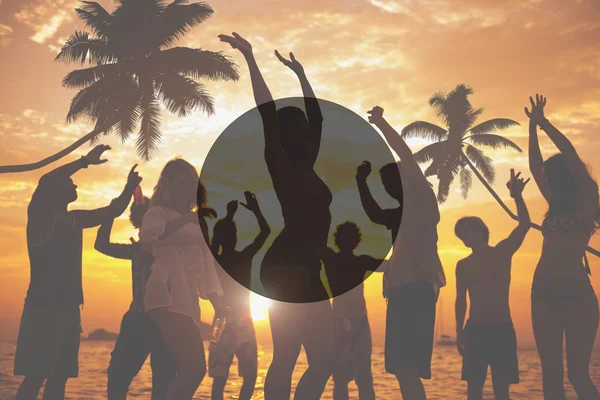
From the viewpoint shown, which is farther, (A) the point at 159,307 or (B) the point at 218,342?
(B) the point at 218,342

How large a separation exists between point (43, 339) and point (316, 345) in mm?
2886

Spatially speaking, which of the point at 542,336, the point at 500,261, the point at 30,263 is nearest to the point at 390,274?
the point at 542,336

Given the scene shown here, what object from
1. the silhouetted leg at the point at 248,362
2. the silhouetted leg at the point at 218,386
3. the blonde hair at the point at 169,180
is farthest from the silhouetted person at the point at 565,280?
the silhouetted leg at the point at 218,386

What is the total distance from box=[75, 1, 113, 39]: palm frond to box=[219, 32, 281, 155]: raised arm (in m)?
26.0

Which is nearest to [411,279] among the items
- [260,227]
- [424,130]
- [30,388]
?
[260,227]

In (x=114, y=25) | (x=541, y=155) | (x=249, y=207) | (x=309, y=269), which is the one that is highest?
(x=114, y=25)

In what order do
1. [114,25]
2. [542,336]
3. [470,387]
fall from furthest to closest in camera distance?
[114,25], [470,387], [542,336]

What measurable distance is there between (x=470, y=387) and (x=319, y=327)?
9.87 ft

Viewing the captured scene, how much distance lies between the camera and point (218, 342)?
227 inches

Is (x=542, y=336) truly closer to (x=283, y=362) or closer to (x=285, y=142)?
(x=283, y=362)

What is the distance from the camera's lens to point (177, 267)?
4176mm

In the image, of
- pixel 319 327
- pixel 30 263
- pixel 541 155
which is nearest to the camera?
pixel 319 327

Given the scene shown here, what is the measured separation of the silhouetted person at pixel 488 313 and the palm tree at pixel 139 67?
22988mm

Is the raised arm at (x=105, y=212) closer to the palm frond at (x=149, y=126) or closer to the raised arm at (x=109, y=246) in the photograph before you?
the raised arm at (x=109, y=246)
